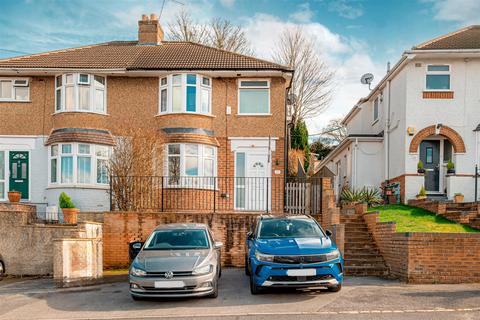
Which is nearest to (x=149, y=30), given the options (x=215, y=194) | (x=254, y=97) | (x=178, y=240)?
(x=254, y=97)

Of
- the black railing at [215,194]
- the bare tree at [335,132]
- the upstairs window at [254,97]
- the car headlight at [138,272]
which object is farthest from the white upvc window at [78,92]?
the bare tree at [335,132]

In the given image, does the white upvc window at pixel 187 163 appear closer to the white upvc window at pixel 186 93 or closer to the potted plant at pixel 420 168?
the white upvc window at pixel 186 93

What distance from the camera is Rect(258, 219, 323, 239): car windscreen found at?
1000cm

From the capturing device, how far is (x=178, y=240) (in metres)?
10.1

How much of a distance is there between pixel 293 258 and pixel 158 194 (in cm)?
880

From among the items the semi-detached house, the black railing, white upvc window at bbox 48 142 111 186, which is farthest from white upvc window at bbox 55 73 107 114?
the black railing

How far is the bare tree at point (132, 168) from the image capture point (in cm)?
1531

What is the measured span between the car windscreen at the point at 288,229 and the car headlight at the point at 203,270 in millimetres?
1631

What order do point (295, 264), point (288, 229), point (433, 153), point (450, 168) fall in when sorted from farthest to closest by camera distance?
point (433, 153) → point (450, 168) → point (288, 229) → point (295, 264)

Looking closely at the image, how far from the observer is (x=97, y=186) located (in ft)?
58.6

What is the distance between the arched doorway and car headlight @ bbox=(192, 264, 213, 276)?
1209 cm

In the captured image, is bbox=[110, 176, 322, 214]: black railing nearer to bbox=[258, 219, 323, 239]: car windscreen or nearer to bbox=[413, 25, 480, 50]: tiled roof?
bbox=[258, 219, 323, 239]: car windscreen

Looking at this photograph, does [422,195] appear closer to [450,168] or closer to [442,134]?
[450,168]

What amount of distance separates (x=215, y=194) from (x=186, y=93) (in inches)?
167
